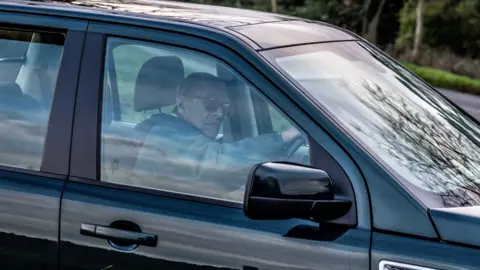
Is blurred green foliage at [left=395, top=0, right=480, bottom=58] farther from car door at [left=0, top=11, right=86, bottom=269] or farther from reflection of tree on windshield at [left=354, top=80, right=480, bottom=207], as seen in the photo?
car door at [left=0, top=11, right=86, bottom=269]

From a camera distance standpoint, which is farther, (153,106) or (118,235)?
(153,106)

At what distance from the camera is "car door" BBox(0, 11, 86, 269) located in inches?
123

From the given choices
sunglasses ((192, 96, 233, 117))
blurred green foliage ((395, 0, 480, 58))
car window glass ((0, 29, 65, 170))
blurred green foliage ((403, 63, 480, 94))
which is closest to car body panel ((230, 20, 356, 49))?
sunglasses ((192, 96, 233, 117))

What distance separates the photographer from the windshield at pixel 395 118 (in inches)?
114

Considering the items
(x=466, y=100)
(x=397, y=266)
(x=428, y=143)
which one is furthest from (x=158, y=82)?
(x=466, y=100)

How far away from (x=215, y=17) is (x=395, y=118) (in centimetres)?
78

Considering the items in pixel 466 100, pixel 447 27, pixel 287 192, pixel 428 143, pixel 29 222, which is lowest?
pixel 466 100

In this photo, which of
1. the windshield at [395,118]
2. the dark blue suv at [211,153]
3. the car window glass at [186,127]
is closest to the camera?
the dark blue suv at [211,153]

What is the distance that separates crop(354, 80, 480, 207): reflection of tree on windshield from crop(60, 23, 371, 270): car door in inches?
9.8

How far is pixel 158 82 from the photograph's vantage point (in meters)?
3.27

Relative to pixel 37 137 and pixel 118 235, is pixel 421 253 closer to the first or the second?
pixel 118 235

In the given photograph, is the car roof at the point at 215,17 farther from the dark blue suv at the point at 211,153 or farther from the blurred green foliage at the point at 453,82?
the blurred green foliage at the point at 453,82

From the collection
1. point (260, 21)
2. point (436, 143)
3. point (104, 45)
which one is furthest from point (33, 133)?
point (436, 143)

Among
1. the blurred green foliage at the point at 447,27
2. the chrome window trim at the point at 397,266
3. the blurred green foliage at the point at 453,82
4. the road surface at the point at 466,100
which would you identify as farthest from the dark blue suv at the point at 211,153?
the blurred green foliage at the point at 447,27
